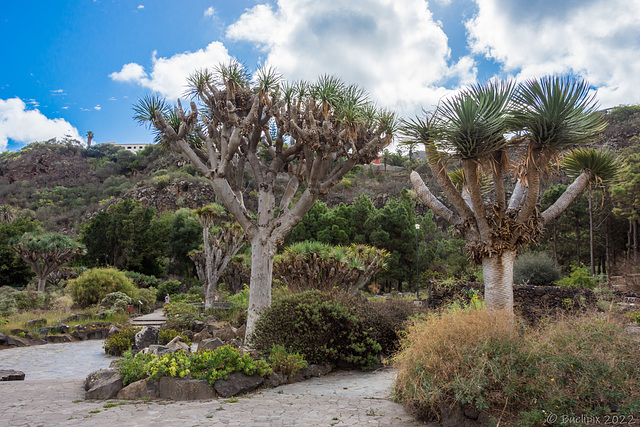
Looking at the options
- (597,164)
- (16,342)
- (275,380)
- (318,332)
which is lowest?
(16,342)

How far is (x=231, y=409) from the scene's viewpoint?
5.19 meters

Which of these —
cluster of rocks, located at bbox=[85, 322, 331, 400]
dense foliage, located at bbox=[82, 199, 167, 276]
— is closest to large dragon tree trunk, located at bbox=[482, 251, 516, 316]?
cluster of rocks, located at bbox=[85, 322, 331, 400]

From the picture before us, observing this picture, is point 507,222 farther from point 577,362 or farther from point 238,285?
point 238,285

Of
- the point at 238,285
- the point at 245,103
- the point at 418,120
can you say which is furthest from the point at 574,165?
the point at 238,285

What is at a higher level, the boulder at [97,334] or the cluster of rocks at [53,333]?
the cluster of rocks at [53,333]

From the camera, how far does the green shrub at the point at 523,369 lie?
3.83 metres

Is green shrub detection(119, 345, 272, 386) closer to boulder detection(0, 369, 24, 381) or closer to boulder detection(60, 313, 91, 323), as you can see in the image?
boulder detection(0, 369, 24, 381)

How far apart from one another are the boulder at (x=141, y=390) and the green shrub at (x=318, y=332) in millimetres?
2393

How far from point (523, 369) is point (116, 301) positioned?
19922mm

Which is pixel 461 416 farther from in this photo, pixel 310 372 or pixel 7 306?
pixel 7 306

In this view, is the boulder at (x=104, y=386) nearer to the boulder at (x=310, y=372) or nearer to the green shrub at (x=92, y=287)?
the boulder at (x=310, y=372)

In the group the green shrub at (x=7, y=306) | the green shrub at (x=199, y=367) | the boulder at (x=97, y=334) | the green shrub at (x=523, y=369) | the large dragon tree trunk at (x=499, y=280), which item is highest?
the large dragon tree trunk at (x=499, y=280)

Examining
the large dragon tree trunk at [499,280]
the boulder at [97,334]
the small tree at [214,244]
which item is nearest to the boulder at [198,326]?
the boulder at [97,334]

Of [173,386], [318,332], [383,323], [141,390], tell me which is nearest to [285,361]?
[318,332]
